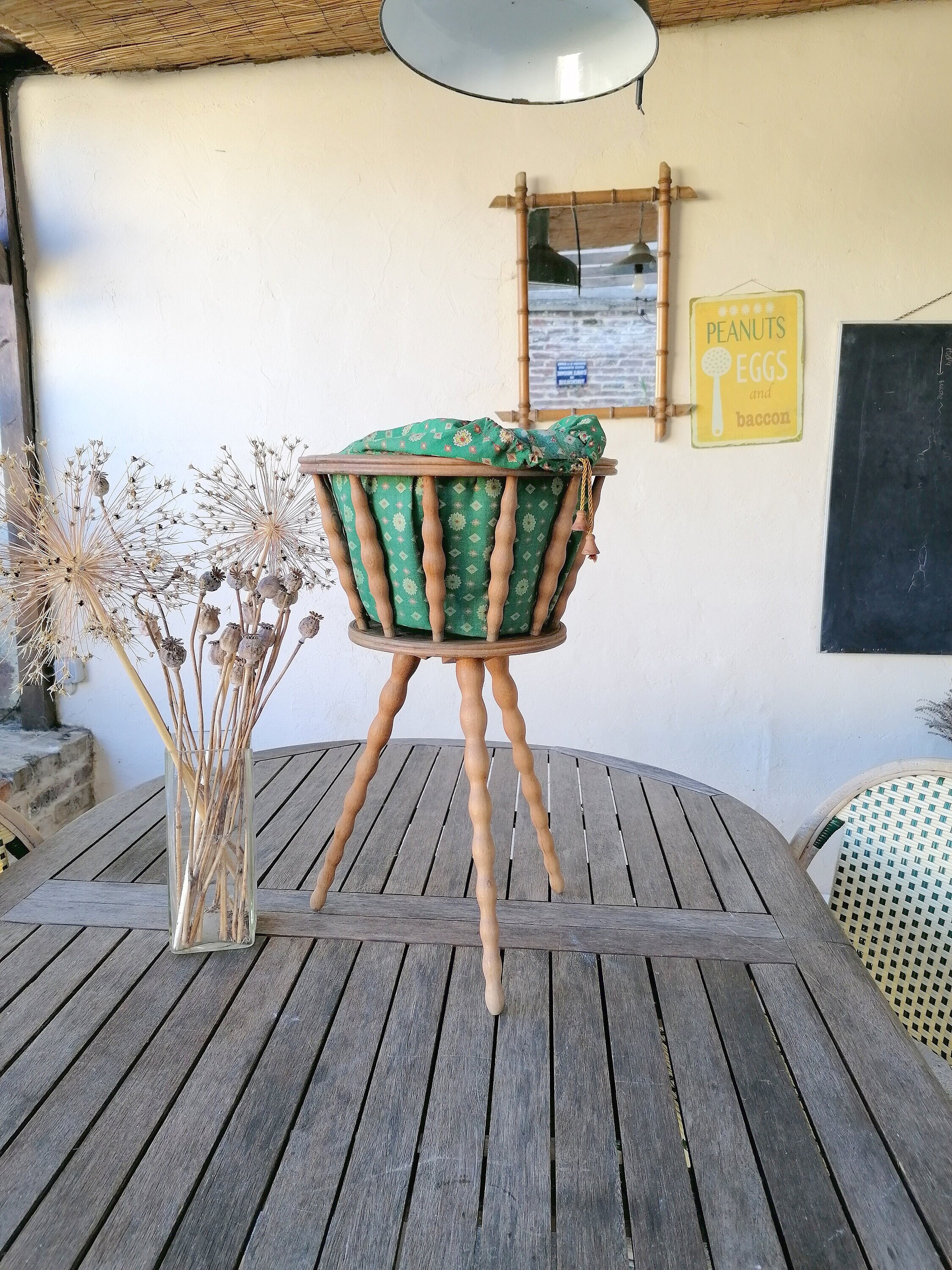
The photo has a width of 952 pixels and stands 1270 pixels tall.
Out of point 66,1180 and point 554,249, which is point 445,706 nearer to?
point 554,249

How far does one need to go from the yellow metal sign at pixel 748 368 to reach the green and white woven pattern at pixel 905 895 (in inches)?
57.1

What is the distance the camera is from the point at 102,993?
3.47 ft

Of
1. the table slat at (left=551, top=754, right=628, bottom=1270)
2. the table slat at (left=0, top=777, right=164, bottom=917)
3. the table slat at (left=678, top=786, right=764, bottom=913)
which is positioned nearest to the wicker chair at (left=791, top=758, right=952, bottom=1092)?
the table slat at (left=678, top=786, right=764, bottom=913)

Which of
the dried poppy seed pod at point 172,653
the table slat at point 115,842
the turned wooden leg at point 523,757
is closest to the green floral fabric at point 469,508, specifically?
the turned wooden leg at point 523,757

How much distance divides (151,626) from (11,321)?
2280mm

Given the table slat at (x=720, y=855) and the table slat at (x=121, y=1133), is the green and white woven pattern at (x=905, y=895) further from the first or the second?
the table slat at (x=121, y=1133)

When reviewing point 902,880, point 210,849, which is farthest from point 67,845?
point 902,880

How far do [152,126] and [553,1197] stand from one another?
10.2ft

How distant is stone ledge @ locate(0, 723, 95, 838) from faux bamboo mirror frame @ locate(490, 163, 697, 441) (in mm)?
1885

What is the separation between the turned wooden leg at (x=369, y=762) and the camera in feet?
4.15

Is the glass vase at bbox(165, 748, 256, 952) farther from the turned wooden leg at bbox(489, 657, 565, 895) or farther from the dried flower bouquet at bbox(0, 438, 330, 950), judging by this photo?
the turned wooden leg at bbox(489, 657, 565, 895)

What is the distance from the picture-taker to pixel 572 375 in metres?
2.64

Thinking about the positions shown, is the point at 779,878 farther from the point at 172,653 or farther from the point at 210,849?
the point at 172,653

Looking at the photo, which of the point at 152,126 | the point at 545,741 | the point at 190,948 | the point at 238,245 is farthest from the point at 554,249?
the point at 190,948
